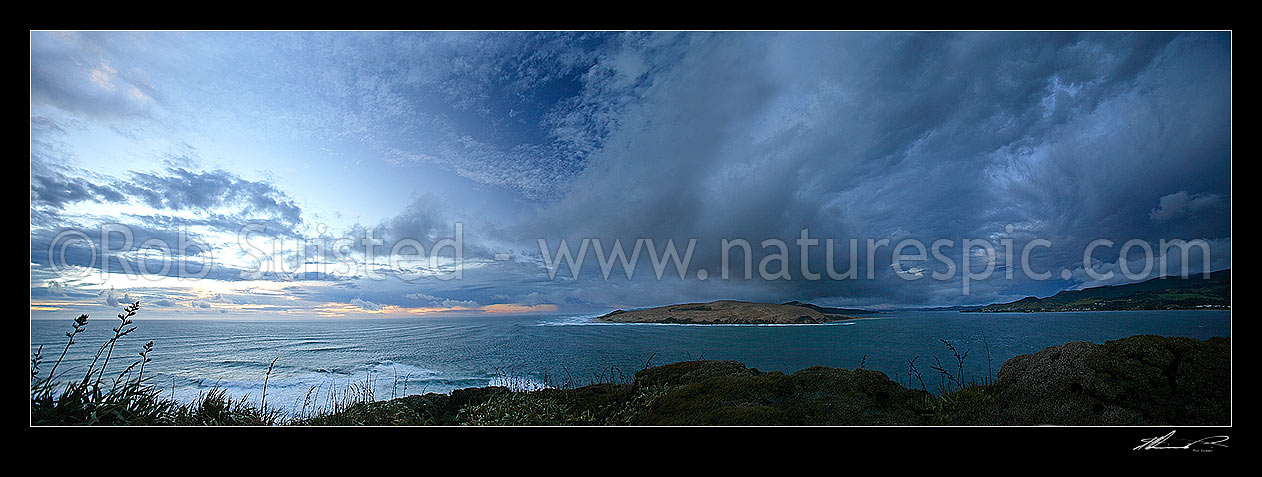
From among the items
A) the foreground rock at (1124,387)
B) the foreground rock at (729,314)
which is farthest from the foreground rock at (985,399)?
the foreground rock at (729,314)

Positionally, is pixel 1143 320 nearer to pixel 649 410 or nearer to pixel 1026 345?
pixel 1026 345

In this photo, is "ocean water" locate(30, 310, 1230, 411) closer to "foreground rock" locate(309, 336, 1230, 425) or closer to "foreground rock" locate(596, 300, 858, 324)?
"foreground rock" locate(596, 300, 858, 324)

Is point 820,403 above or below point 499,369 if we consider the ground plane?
above

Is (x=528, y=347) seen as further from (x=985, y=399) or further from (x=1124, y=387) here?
(x=1124, y=387)

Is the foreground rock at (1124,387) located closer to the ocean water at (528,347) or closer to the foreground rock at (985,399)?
the foreground rock at (985,399)

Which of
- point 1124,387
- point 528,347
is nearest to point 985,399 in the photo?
point 1124,387
